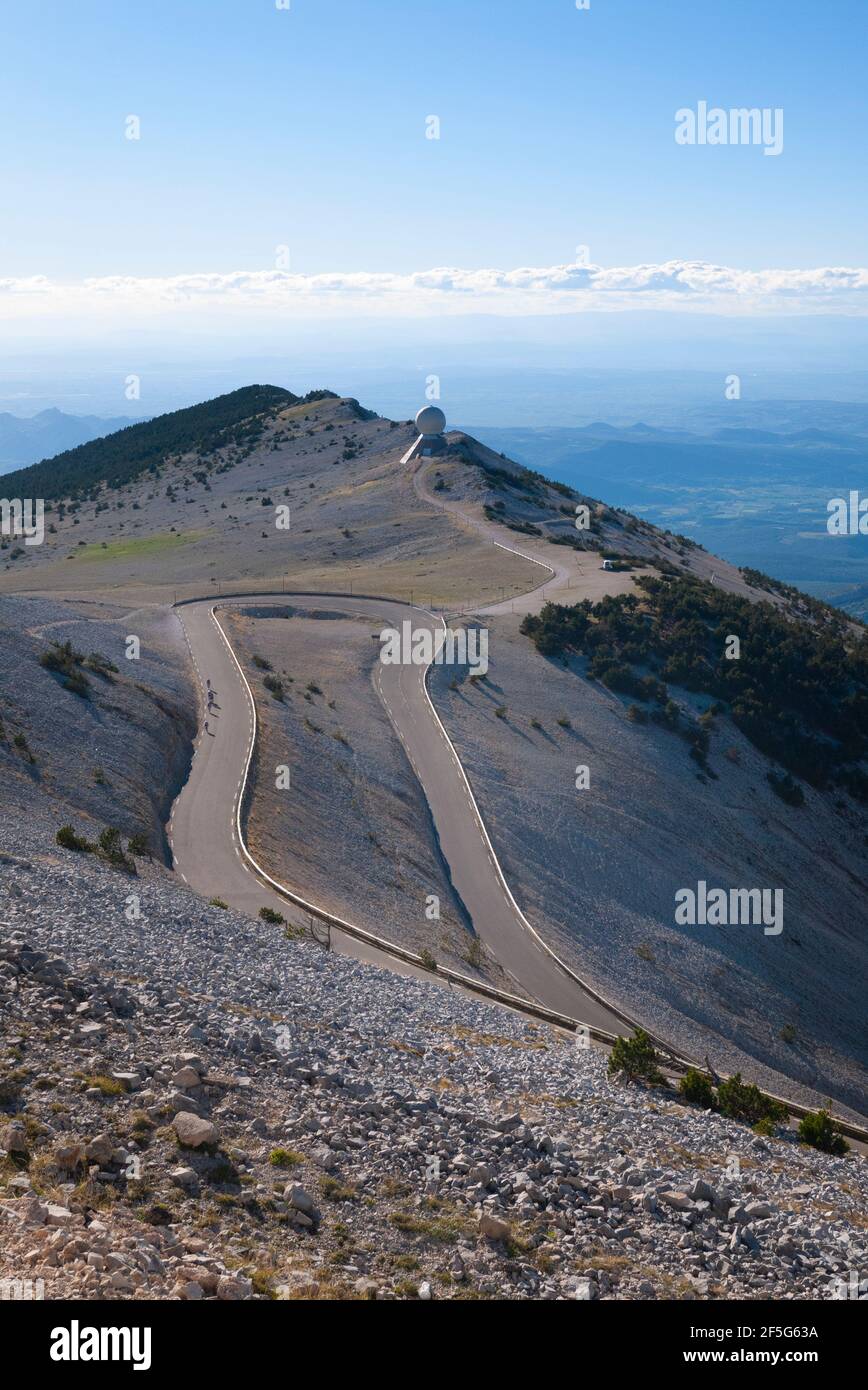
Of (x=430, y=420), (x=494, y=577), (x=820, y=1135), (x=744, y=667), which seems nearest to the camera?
(x=820, y=1135)

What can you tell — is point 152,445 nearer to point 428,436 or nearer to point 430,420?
point 428,436

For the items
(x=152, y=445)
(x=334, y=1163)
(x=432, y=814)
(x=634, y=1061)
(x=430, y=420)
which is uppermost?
(x=152, y=445)

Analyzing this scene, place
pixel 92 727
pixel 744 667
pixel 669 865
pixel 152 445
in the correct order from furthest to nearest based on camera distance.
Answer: pixel 152 445, pixel 744 667, pixel 669 865, pixel 92 727

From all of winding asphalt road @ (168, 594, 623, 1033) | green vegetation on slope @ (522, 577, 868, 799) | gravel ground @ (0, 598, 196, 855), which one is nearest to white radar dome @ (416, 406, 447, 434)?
green vegetation on slope @ (522, 577, 868, 799)

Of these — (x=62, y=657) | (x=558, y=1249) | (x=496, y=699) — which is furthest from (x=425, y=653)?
(x=558, y=1249)

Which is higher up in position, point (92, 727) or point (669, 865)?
point (92, 727)

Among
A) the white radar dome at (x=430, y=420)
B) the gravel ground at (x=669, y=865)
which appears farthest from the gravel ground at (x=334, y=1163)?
the white radar dome at (x=430, y=420)

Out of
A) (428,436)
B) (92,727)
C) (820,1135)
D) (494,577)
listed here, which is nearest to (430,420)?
(428,436)

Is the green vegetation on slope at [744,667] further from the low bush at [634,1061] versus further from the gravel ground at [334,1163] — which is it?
the gravel ground at [334,1163]

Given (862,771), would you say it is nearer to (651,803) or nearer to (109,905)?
(651,803)
